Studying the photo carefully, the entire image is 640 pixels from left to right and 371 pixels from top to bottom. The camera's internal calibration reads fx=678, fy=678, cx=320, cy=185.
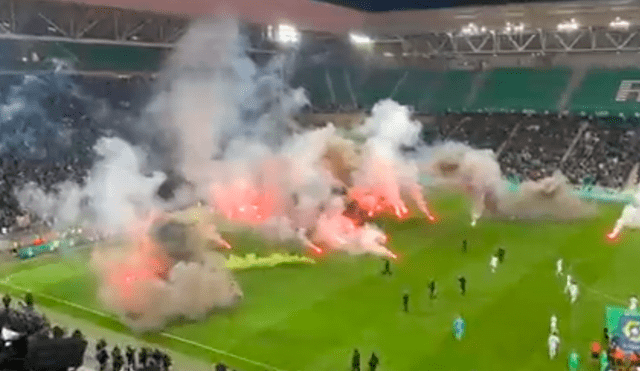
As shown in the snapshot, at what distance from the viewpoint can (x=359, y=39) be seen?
191 feet

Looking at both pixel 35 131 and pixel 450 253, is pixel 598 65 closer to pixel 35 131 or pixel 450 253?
pixel 450 253

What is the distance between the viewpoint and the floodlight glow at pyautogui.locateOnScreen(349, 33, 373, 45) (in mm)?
57138

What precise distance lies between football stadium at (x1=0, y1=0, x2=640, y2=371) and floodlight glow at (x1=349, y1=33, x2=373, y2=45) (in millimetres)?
640

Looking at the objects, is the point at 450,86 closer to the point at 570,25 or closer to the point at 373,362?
the point at 570,25

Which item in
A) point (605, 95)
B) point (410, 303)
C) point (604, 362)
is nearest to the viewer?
point (604, 362)

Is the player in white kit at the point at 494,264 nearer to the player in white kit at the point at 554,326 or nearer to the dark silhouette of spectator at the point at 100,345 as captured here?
the player in white kit at the point at 554,326

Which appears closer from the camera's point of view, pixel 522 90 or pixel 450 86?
pixel 522 90

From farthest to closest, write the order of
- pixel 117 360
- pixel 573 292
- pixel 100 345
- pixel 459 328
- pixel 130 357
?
pixel 573 292 < pixel 459 328 < pixel 100 345 < pixel 130 357 < pixel 117 360

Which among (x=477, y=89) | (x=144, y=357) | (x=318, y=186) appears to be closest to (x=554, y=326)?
(x=144, y=357)

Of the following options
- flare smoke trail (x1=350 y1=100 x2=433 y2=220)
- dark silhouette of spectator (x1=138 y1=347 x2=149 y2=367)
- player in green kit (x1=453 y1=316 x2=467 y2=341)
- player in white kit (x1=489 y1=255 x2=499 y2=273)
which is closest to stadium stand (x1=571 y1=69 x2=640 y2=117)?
flare smoke trail (x1=350 y1=100 x2=433 y2=220)

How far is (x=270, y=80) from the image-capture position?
49.4 m

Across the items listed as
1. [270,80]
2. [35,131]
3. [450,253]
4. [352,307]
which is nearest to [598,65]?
[270,80]

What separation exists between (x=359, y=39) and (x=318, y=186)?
25363 millimetres

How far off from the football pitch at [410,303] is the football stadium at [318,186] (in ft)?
0.41
